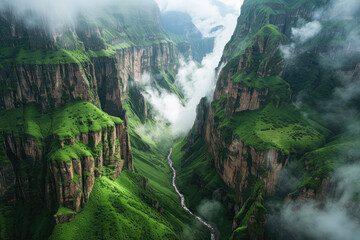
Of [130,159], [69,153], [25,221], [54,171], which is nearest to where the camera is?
[25,221]

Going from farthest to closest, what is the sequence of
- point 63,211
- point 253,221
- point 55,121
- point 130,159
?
point 130,159
point 55,121
point 63,211
point 253,221

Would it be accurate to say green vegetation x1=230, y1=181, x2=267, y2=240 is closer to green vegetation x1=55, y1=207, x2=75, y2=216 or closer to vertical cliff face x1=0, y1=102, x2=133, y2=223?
vertical cliff face x1=0, y1=102, x2=133, y2=223

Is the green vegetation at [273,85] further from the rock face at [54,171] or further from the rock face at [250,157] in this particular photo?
the rock face at [54,171]

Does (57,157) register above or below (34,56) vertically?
below

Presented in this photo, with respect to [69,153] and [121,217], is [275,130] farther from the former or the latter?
[69,153]

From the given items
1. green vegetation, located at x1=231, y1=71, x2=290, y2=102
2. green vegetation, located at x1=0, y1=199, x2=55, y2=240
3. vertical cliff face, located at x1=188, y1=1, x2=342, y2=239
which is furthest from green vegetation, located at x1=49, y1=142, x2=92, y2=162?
green vegetation, located at x1=231, y1=71, x2=290, y2=102

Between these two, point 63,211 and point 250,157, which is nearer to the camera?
point 63,211

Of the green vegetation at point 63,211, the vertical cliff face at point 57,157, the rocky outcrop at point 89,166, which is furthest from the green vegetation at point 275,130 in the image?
the green vegetation at point 63,211

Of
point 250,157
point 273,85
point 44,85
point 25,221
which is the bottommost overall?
point 25,221

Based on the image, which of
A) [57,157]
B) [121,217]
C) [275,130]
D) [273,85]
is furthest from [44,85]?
[273,85]
